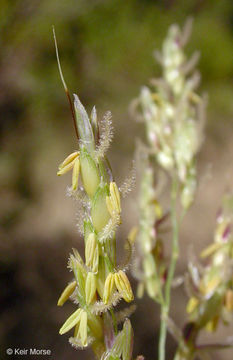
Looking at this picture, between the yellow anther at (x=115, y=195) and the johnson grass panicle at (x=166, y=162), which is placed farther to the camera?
the johnson grass panicle at (x=166, y=162)

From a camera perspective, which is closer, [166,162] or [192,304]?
[192,304]

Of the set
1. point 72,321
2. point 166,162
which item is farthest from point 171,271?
point 72,321

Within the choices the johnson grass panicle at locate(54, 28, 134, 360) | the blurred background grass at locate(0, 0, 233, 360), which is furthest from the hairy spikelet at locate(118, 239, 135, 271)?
the blurred background grass at locate(0, 0, 233, 360)

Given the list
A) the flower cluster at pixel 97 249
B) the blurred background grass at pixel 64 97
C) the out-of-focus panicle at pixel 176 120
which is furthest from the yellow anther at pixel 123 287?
the blurred background grass at pixel 64 97

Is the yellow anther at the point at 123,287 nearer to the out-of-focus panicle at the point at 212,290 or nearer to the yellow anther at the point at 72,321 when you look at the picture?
the yellow anther at the point at 72,321

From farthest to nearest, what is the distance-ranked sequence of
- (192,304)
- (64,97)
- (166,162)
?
1. (64,97)
2. (166,162)
3. (192,304)

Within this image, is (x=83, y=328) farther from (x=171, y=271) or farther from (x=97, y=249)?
(x=171, y=271)

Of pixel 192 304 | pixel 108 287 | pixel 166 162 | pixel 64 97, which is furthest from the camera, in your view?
pixel 64 97

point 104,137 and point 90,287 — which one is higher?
point 104,137
